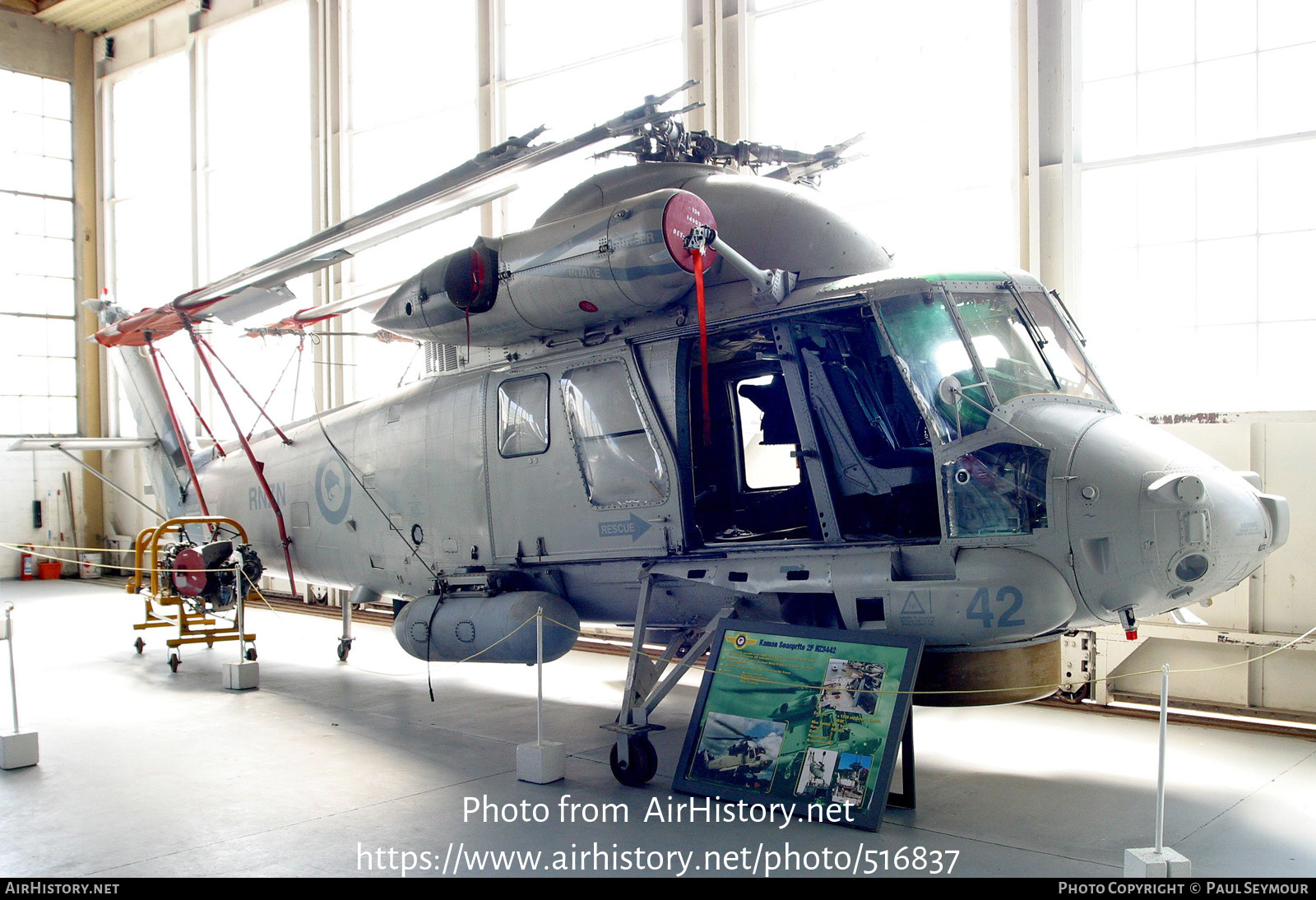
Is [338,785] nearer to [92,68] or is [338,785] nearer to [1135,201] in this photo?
[1135,201]

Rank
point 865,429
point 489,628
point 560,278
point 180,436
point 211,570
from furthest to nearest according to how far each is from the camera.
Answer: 1. point 180,436
2. point 211,570
3. point 489,628
4. point 560,278
5. point 865,429

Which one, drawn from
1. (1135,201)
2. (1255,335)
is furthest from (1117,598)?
(1135,201)

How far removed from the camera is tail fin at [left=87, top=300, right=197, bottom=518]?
1062cm

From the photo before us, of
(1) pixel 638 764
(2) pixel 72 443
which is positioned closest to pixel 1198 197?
(1) pixel 638 764

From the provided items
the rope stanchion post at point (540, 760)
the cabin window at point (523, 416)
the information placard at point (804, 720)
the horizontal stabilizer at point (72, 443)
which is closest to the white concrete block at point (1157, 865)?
the information placard at point (804, 720)

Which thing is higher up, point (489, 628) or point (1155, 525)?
point (1155, 525)

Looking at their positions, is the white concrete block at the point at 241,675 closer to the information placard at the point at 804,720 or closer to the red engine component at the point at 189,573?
the red engine component at the point at 189,573

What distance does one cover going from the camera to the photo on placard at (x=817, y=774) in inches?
191

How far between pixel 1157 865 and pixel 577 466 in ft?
12.5

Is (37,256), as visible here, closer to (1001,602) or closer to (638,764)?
(638,764)

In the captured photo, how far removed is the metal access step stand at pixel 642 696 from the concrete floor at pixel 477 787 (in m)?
0.12

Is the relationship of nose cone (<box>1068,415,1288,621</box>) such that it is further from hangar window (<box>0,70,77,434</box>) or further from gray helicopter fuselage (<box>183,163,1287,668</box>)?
hangar window (<box>0,70,77,434</box>)

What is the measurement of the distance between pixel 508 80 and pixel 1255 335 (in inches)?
348

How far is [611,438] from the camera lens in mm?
6242
